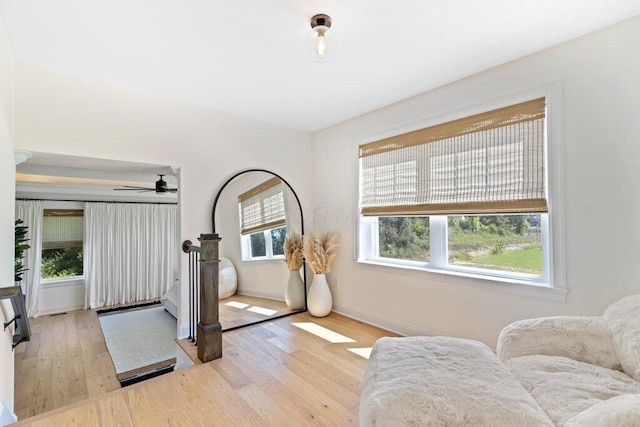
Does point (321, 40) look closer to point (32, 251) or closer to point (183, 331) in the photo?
point (183, 331)

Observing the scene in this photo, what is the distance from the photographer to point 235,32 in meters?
1.78

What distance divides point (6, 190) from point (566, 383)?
10.2ft

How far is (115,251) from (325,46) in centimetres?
613

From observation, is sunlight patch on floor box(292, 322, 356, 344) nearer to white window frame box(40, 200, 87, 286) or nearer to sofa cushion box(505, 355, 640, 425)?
sofa cushion box(505, 355, 640, 425)

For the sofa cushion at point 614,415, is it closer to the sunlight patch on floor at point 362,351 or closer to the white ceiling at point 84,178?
the sunlight patch on floor at point 362,351

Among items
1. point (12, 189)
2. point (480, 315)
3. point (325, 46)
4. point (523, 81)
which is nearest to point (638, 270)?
point (480, 315)

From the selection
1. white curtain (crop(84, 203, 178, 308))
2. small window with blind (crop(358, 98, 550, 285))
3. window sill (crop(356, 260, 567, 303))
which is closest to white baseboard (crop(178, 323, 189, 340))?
window sill (crop(356, 260, 567, 303))

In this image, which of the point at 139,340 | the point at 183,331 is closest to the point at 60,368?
the point at 139,340

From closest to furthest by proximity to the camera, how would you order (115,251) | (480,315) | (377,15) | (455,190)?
(377,15) → (480,315) → (455,190) → (115,251)

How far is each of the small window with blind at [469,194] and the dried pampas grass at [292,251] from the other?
91 cm

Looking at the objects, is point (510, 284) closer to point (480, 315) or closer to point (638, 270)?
point (480, 315)

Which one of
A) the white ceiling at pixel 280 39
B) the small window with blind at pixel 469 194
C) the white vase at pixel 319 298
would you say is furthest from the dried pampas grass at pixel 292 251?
the white ceiling at pixel 280 39

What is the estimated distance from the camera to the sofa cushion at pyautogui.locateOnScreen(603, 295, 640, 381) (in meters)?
1.23

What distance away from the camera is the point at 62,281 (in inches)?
212
